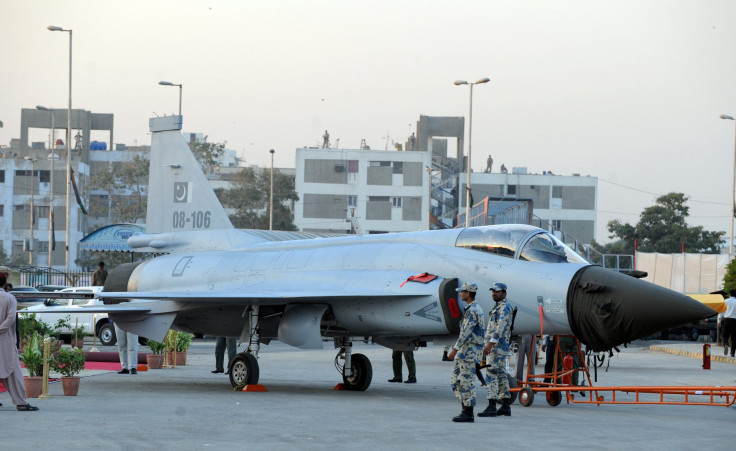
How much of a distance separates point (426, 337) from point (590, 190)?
2703 inches

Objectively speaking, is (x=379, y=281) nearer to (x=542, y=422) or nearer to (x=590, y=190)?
(x=542, y=422)

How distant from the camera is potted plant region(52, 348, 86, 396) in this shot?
14.4 metres

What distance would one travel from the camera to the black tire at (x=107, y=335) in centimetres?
3023

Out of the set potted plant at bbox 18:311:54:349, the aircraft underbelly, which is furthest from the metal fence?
the aircraft underbelly

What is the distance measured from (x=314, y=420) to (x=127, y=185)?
7164 cm

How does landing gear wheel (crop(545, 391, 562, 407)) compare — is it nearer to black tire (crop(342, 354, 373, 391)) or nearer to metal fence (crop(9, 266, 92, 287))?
black tire (crop(342, 354, 373, 391))

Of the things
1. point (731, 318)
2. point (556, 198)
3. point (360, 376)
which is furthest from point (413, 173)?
point (360, 376)

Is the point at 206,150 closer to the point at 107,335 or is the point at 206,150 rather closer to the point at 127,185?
the point at 127,185

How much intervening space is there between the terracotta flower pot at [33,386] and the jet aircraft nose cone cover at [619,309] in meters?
7.58

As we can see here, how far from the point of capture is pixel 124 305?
17.0 metres

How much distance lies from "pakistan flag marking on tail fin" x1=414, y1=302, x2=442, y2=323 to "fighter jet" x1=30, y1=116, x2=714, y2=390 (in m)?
0.01

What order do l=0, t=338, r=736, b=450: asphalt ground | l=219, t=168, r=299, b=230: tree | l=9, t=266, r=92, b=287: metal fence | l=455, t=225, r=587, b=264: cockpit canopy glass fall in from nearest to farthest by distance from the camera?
l=0, t=338, r=736, b=450: asphalt ground → l=455, t=225, r=587, b=264: cockpit canopy glass → l=9, t=266, r=92, b=287: metal fence → l=219, t=168, r=299, b=230: tree

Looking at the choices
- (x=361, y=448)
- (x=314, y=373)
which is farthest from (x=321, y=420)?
(x=314, y=373)

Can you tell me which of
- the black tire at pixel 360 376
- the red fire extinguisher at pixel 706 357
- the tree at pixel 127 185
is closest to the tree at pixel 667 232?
the tree at pixel 127 185
